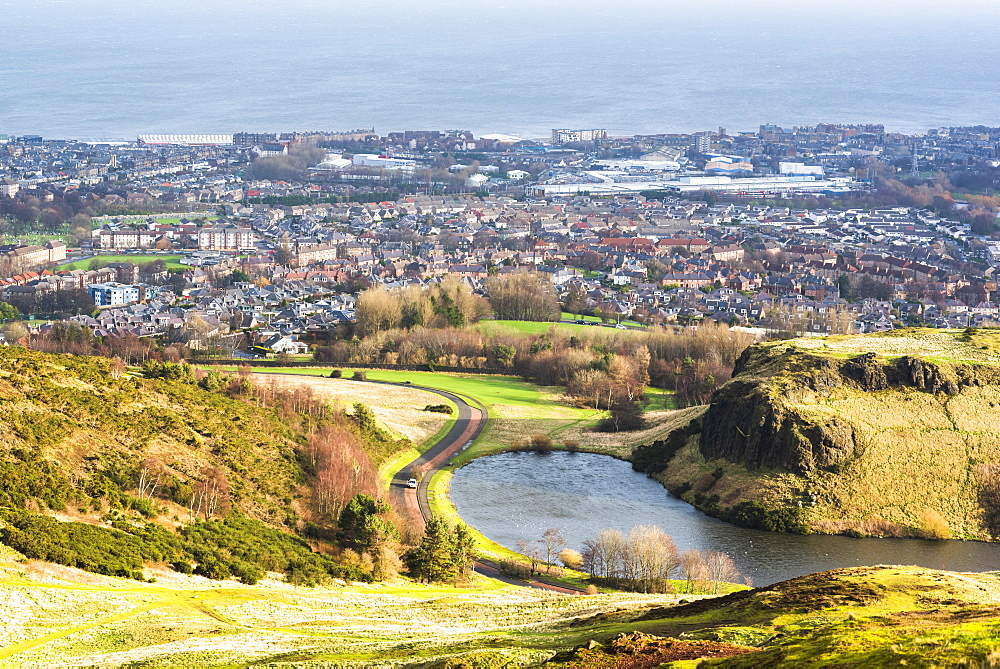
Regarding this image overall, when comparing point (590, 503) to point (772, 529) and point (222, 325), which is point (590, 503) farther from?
point (222, 325)

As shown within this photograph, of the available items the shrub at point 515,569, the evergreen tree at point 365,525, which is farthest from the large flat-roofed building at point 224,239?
the shrub at point 515,569

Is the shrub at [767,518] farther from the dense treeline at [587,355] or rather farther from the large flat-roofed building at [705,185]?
the large flat-roofed building at [705,185]

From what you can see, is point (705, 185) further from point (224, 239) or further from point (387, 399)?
point (387, 399)

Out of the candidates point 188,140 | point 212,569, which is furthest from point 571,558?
point 188,140

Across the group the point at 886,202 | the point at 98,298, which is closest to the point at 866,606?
the point at 98,298

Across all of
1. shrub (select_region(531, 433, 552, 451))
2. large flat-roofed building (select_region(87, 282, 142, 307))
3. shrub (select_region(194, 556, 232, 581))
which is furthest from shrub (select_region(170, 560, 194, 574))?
large flat-roofed building (select_region(87, 282, 142, 307))

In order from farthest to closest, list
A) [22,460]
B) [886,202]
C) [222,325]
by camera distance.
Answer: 1. [886,202]
2. [222,325]
3. [22,460]

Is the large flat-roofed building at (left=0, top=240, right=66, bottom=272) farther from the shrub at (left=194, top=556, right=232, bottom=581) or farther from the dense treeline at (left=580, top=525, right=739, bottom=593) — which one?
the shrub at (left=194, top=556, right=232, bottom=581)
